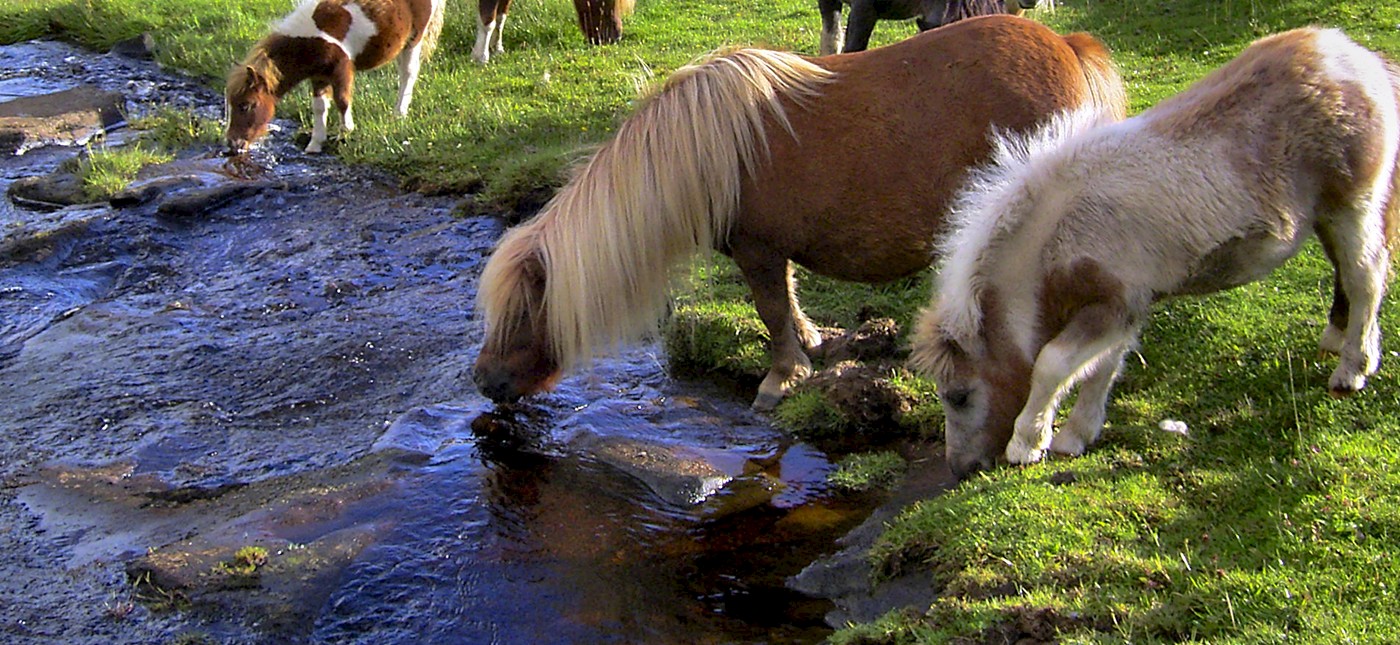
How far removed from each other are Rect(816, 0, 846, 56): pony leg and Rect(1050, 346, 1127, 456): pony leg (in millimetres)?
5235

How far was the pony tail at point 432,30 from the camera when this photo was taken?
1116 cm

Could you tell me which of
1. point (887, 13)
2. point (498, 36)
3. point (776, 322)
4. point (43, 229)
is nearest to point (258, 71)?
point (43, 229)

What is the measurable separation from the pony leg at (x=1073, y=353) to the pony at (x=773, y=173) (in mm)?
1072

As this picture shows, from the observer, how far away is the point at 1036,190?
4.69 metres

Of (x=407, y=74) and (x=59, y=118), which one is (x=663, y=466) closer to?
(x=407, y=74)

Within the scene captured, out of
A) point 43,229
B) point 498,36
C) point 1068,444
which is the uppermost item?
point 498,36

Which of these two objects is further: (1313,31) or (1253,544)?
(1313,31)

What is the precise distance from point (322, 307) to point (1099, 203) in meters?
4.64

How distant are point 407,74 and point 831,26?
149 inches

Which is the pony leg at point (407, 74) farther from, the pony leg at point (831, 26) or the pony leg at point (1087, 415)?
the pony leg at point (1087, 415)

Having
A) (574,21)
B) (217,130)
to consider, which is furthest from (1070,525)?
(574,21)

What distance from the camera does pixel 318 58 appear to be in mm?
10305

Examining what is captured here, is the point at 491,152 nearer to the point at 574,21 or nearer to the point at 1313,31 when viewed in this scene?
the point at 574,21

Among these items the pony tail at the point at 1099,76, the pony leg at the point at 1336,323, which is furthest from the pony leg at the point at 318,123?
the pony leg at the point at 1336,323
